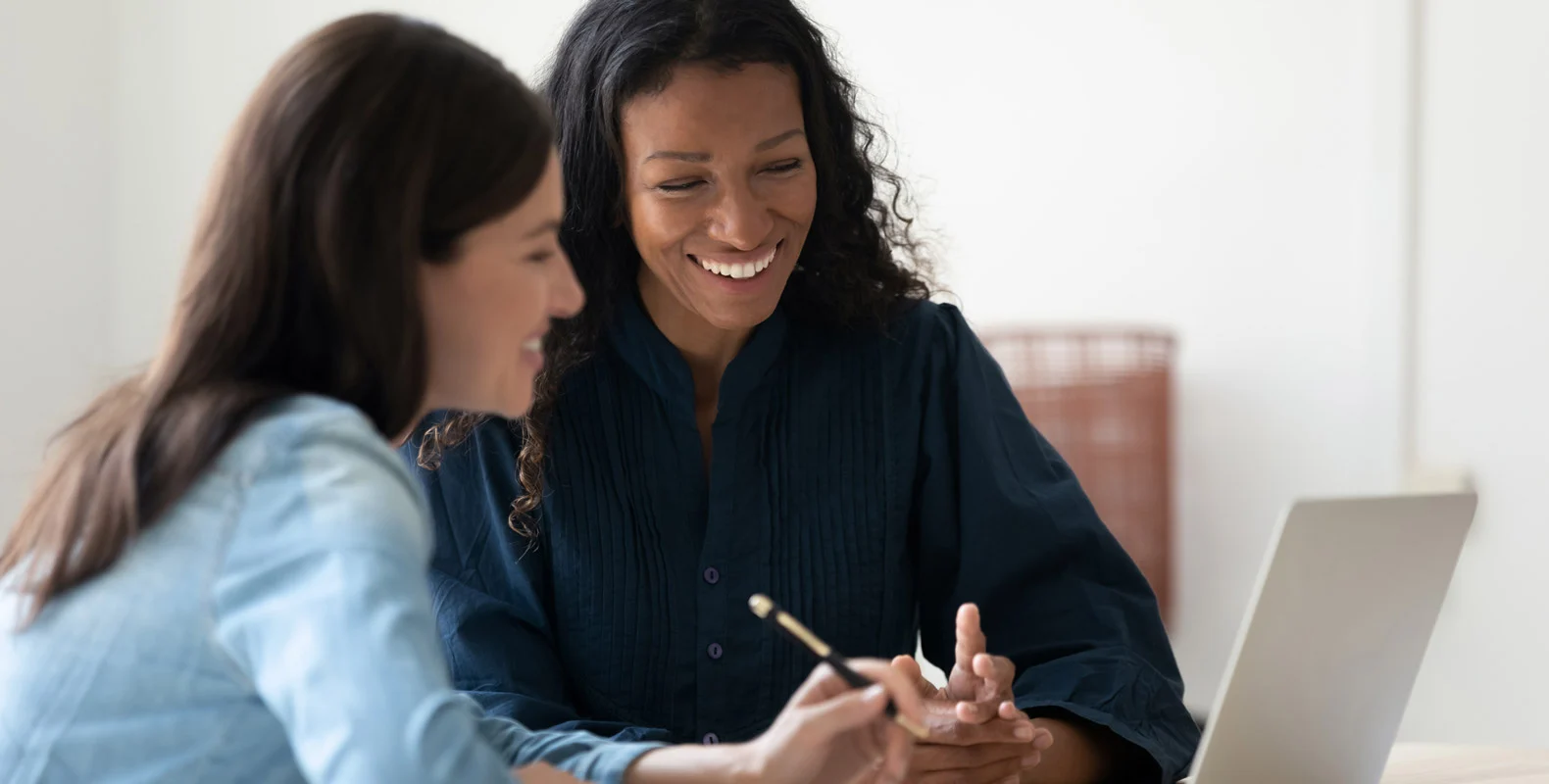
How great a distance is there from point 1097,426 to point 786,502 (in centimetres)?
162

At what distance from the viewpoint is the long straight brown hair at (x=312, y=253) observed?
88 cm

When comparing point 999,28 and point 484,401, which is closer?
point 484,401

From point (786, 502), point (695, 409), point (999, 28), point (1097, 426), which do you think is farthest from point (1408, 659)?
point (999, 28)

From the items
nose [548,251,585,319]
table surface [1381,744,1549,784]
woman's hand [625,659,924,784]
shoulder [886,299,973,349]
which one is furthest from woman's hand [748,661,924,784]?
shoulder [886,299,973,349]

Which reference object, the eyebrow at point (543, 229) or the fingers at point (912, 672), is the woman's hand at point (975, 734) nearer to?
the fingers at point (912, 672)

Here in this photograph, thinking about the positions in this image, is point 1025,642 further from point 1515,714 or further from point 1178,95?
point 1178,95

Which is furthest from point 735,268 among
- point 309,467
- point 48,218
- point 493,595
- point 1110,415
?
point 48,218

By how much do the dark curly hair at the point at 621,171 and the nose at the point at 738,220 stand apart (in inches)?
5.0

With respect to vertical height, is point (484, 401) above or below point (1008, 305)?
above

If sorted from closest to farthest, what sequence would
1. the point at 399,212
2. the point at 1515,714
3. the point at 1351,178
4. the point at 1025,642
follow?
the point at 399,212
the point at 1025,642
the point at 1515,714
the point at 1351,178

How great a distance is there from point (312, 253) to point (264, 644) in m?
0.24

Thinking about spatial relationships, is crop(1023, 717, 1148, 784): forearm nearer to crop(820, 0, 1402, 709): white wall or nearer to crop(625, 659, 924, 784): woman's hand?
crop(625, 659, 924, 784): woman's hand

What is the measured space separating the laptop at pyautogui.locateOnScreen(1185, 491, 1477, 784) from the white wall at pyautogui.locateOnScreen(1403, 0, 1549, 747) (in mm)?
1891

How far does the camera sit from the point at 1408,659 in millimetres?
1182
